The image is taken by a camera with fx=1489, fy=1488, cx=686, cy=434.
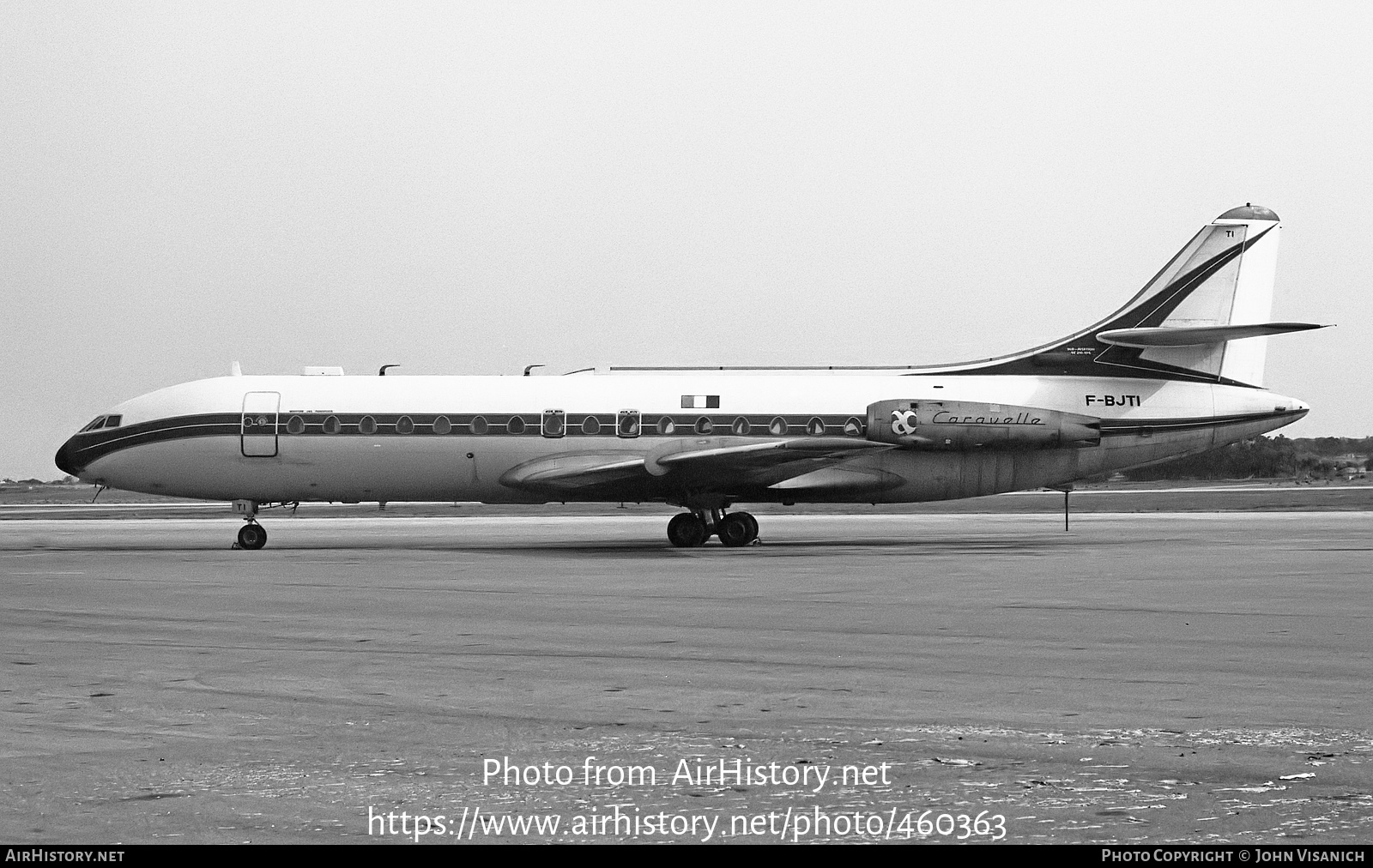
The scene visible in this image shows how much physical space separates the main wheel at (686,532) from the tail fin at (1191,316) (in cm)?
731

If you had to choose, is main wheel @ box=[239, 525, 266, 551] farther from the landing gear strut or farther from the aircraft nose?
the aircraft nose

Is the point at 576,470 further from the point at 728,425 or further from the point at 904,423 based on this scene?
the point at 904,423

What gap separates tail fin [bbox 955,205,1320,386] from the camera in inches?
1304

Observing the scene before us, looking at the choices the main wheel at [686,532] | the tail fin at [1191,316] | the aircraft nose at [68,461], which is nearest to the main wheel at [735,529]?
the main wheel at [686,532]

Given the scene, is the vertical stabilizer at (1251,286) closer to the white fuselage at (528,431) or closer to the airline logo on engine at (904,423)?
the white fuselage at (528,431)

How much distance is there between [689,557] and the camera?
91.5ft

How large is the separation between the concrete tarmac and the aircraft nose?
11538mm

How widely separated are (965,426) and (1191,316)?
604 centimetres

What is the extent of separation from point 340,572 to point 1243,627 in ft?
45.8

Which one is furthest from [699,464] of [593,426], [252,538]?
[252,538]

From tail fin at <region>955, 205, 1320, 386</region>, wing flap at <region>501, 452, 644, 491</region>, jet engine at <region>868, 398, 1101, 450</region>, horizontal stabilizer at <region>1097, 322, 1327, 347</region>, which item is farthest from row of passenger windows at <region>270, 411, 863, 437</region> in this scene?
horizontal stabilizer at <region>1097, 322, 1327, 347</region>

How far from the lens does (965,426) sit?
1250 inches
